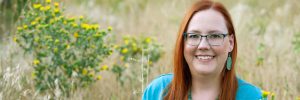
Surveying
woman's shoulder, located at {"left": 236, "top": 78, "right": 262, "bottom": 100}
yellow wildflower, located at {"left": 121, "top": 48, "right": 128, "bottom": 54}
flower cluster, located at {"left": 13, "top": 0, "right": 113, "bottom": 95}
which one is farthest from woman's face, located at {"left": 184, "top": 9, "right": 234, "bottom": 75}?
yellow wildflower, located at {"left": 121, "top": 48, "right": 128, "bottom": 54}

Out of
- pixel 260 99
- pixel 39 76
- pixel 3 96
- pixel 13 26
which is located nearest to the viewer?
pixel 260 99

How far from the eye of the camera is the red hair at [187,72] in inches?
93.2

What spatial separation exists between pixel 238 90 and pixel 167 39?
9.64 feet

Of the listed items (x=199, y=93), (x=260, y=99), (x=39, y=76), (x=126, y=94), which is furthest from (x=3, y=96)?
(x=260, y=99)

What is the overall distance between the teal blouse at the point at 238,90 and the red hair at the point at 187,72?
0.03 metres

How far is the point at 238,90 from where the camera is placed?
247 cm

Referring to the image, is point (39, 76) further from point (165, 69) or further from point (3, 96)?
point (165, 69)

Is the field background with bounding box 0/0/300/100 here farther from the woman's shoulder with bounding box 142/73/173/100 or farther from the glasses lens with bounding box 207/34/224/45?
the glasses lens with bounding box 207/34/224/45

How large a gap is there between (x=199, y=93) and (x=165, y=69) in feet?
6.43

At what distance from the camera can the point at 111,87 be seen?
4.07 m

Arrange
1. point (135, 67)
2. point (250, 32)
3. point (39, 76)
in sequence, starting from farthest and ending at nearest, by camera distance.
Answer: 1. point (250, 32)
2. point (135, 67)
3. point (39, 76)

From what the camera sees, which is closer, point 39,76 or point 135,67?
point 39,76

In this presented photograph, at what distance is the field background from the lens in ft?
12.7

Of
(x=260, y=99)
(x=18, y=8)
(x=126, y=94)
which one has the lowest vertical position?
(x=126, y=94)
